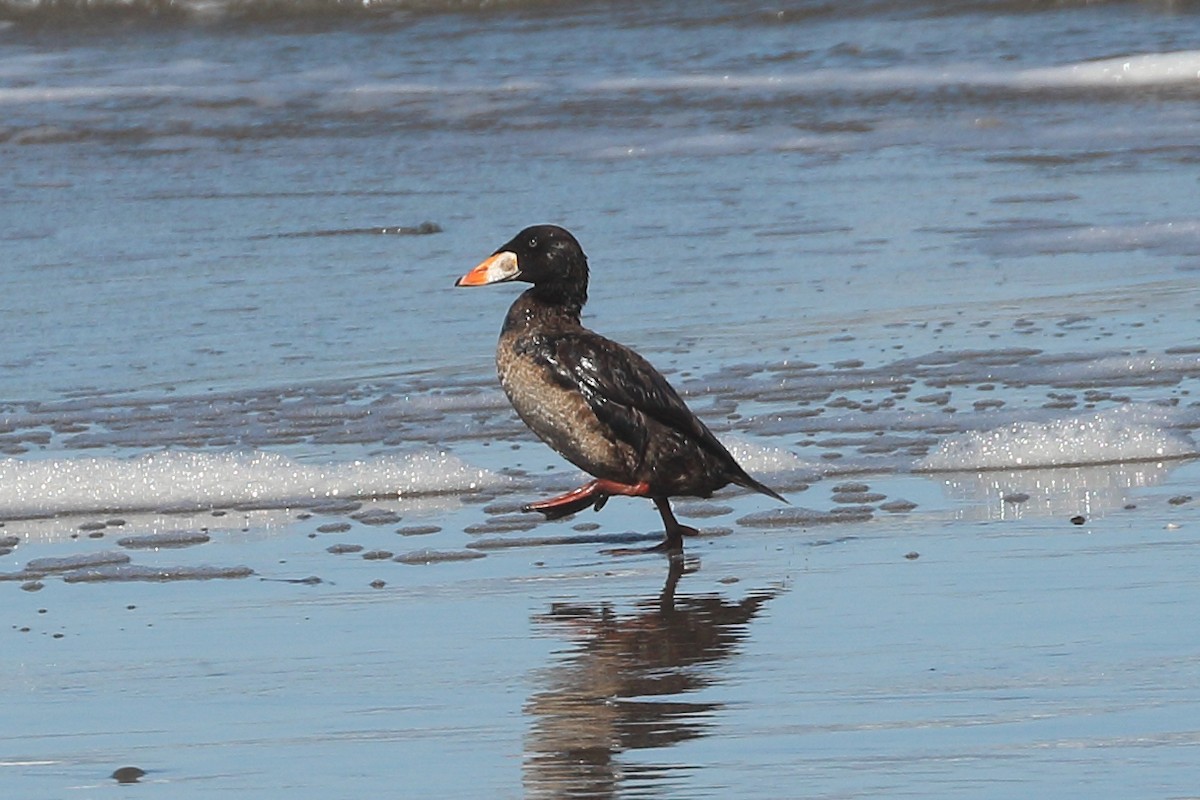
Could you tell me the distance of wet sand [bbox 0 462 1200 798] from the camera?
3.92m

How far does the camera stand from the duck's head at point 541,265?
20.2 feet

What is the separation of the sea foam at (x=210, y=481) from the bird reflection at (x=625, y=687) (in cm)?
118

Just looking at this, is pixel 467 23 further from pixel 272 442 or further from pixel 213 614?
pixel 213 614

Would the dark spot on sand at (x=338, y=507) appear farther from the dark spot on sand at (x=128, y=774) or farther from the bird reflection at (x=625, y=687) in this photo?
the dark spot on sand at (x=128, y=774)

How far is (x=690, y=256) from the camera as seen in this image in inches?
398

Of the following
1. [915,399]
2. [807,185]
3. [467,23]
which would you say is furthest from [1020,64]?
[915,399]

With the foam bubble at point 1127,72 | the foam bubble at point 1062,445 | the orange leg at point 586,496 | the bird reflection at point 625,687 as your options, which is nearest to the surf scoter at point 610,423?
the orange leg at point 586,496

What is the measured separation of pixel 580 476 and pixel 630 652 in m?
1.92

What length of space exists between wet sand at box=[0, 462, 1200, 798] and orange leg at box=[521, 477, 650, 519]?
0.11 m

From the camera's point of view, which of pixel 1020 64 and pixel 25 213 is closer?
pixel 25 213

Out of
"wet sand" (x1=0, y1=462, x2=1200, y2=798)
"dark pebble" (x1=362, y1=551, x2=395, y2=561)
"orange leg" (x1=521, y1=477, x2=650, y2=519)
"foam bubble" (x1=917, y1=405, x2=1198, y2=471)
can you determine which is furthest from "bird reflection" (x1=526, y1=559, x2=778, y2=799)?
"foam bubble" (x1=917, y1=405, x2=1198, y2=471)

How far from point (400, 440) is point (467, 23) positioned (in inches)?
616

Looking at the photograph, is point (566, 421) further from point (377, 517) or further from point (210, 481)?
point (210, 481)

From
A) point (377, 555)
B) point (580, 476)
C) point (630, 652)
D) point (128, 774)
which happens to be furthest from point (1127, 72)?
point (128, 774)
